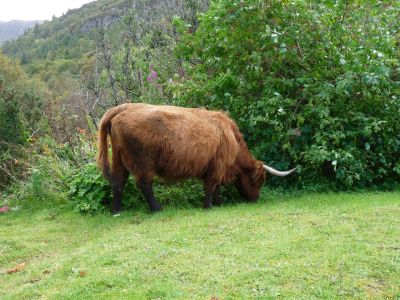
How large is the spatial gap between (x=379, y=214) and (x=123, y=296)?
12.7 feet

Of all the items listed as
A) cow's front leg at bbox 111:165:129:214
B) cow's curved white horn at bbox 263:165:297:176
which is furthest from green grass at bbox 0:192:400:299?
cow's curved white horn at bbox 263:165:297:176

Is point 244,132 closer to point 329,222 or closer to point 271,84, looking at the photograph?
point 271,84

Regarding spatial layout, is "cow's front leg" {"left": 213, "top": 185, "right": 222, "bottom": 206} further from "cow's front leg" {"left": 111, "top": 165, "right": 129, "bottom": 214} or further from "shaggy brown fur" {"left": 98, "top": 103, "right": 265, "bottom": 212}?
"cow's front leg" {"left": 111, "top": 165, "right": 129, "bottom": 214}

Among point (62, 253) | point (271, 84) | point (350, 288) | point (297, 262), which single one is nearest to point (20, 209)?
point (62, 253)

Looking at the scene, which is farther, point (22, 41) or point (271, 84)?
point (22, 41)

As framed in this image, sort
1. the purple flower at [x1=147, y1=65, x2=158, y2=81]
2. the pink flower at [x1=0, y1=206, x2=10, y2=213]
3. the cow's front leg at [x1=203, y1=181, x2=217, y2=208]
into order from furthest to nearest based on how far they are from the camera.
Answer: the purple flower at [x1=147, y1=65, x2=158, y2=81], the pink flower at [x1=0, y1=206, x2=10, y2=213], the cow's front leg at [x1=203, y1=181, x2=217, y2=208]

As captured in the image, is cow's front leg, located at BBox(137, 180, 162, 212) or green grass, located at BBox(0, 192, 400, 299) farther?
cow's front leg, located at BBox(137, 180, 162, 212)

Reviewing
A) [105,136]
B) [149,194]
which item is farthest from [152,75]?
[149,194]

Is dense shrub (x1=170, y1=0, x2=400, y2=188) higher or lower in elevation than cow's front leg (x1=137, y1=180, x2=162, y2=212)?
higher

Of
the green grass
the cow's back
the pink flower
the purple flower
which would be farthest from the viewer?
the purple flower

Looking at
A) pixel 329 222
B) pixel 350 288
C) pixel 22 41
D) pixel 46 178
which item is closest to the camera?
pixel 350 288

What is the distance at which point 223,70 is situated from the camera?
34.5 feet

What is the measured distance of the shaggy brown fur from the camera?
7.89 meters

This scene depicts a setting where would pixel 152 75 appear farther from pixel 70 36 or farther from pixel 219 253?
pixel 70 36
